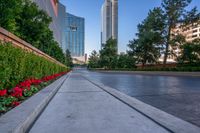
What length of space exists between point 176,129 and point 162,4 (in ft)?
149

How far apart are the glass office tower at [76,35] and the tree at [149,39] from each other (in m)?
120

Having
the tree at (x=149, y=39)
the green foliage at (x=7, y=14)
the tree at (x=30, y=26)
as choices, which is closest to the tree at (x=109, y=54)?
the tree at (x=149, y=39)

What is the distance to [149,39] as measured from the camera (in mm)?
46750

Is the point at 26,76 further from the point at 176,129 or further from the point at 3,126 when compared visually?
the point at 176,129

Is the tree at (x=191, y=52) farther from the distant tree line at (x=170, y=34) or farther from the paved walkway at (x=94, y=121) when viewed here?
the paved walkway at (x=94, y=121)

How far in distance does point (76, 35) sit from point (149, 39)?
140292 mm

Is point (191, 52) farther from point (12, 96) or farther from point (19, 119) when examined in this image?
point (19, 119)

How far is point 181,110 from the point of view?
6.70m

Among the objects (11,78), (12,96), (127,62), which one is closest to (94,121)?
(12,96)

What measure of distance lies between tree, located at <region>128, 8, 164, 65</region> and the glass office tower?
120 m

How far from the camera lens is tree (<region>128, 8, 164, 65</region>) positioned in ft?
150

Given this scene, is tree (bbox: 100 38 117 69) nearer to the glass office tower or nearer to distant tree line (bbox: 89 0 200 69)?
distant tree line (bbox: 89 0 200 69)

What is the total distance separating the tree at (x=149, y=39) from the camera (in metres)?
45.7

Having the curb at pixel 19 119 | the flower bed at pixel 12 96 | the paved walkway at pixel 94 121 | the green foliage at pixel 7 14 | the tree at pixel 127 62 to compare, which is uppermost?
the green foliage at pixel 7 14
